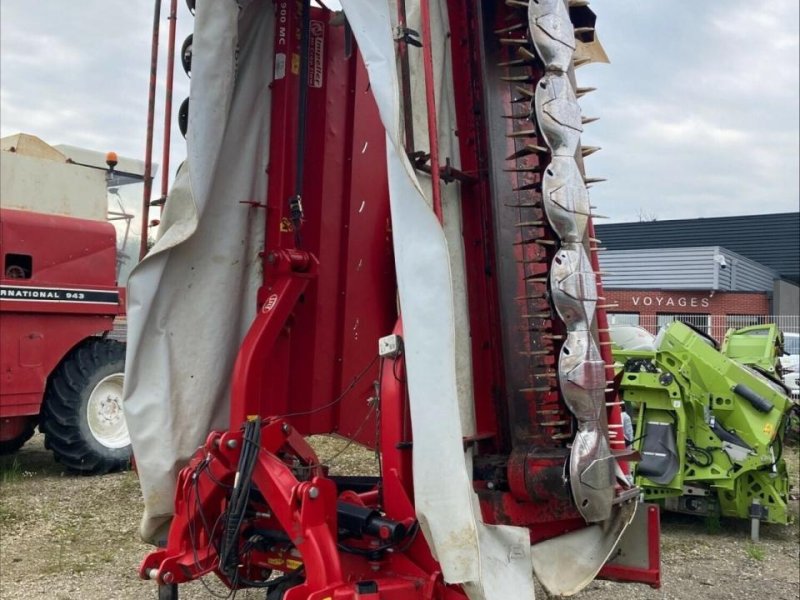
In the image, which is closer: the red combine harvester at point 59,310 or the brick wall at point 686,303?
the red combine harvester at point 59,310

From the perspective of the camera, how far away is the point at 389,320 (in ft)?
12.2

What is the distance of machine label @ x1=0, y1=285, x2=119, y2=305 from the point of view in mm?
6980

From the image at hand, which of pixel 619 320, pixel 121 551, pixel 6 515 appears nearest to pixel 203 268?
pixel 121 551

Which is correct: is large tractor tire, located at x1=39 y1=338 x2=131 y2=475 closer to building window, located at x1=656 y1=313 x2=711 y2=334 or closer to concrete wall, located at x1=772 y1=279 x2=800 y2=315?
building window, located at x1=656 y1=313 x2=711 y2=334

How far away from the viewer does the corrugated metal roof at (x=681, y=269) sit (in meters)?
22.8

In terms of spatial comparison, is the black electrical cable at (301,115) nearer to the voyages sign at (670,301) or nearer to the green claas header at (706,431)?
the green claas header at (706,431)

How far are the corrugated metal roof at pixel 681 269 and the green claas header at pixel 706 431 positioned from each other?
55.5 ft

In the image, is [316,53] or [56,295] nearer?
[316,53]

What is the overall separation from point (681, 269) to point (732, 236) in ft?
25.0

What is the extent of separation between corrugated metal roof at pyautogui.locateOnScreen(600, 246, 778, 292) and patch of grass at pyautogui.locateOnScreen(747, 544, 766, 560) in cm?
1732

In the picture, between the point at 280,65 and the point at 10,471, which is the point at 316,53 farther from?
the point at 10,471

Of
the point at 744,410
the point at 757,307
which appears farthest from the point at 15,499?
the point at 757,307

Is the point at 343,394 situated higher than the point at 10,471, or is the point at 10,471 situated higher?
the point at 343,394

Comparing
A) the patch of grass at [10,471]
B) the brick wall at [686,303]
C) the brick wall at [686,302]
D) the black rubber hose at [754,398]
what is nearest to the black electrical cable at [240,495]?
the black rubber hose at [754,398]
